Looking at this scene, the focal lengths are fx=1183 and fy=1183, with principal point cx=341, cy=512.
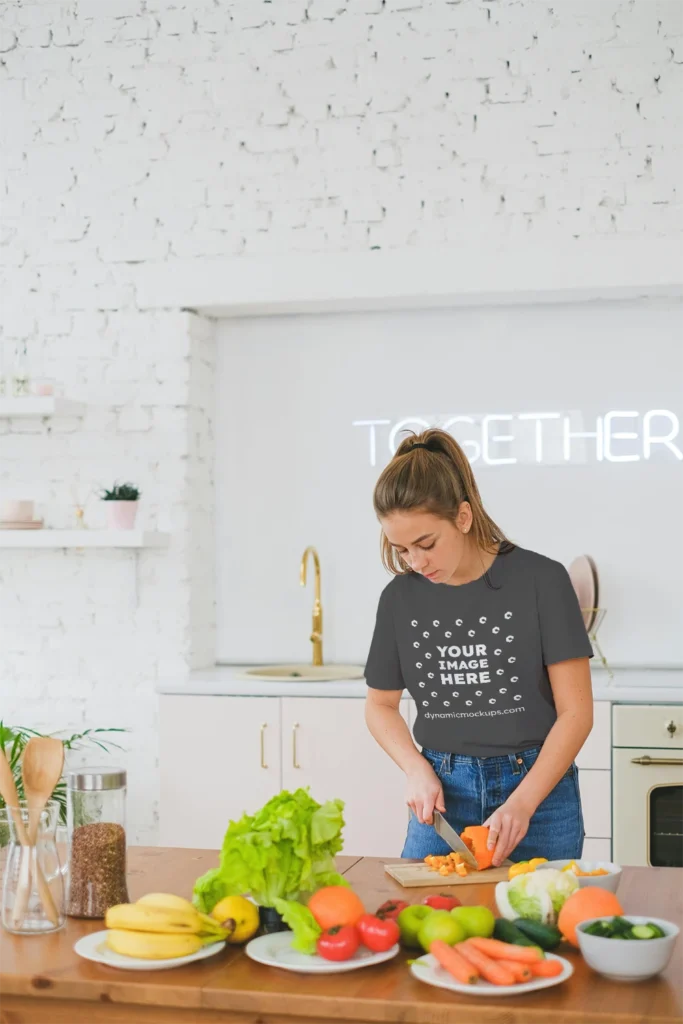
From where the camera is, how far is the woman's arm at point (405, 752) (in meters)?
2.28

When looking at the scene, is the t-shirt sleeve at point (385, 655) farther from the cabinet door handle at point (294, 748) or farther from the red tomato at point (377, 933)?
the cabinet door handle at point (294, 748)

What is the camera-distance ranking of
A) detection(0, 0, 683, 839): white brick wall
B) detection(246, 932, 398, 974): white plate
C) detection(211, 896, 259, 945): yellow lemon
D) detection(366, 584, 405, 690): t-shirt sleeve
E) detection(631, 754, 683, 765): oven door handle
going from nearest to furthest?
detection(246, 932, 398, 974): white plate
detection(211, 896, 259, 945): yellow lemon
detection(366, 584, 405, 690): t-shirt sleeve
detection(631, 754, 683, 765): oven door handle
detection(0, 0, 683, 839): white brick wall

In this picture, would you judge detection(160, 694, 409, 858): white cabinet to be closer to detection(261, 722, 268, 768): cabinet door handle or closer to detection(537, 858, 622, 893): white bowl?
detection(261, 722, 268, 768): cabinet door handle

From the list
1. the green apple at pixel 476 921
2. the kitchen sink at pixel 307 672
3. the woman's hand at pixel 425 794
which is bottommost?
the green apple at pixel 476 921

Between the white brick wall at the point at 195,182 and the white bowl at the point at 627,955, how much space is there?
292 cm

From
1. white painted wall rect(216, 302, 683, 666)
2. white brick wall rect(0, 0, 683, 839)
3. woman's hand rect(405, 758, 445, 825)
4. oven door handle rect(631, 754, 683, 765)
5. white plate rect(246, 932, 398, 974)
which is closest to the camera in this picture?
white plate rect(246, 932, 398, 974)

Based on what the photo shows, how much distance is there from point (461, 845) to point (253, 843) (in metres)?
0.55

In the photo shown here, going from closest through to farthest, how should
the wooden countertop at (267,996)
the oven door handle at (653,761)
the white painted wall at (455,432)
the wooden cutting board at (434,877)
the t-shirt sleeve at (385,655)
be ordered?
the wooden countertop at (267,996) → the wooden cutting board at (434,877) → the t-shirt sleeve at (385,655) → the oven door handle at (653,761) → the white painted wall at (455,432)

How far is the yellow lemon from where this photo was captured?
170 centimetres

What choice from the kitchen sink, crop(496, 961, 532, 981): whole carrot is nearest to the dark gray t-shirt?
crop(496, 961, 532, 981): whole carrot

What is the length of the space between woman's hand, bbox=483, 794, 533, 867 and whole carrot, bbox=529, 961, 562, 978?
1.77 feet

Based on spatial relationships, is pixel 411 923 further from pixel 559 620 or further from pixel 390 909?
pixel 559 620

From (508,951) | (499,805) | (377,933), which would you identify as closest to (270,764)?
(499,805)

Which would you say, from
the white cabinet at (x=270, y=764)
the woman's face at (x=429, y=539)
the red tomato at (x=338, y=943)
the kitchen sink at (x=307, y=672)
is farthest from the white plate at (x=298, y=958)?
the kitchen sink at (x=307, y=672)
